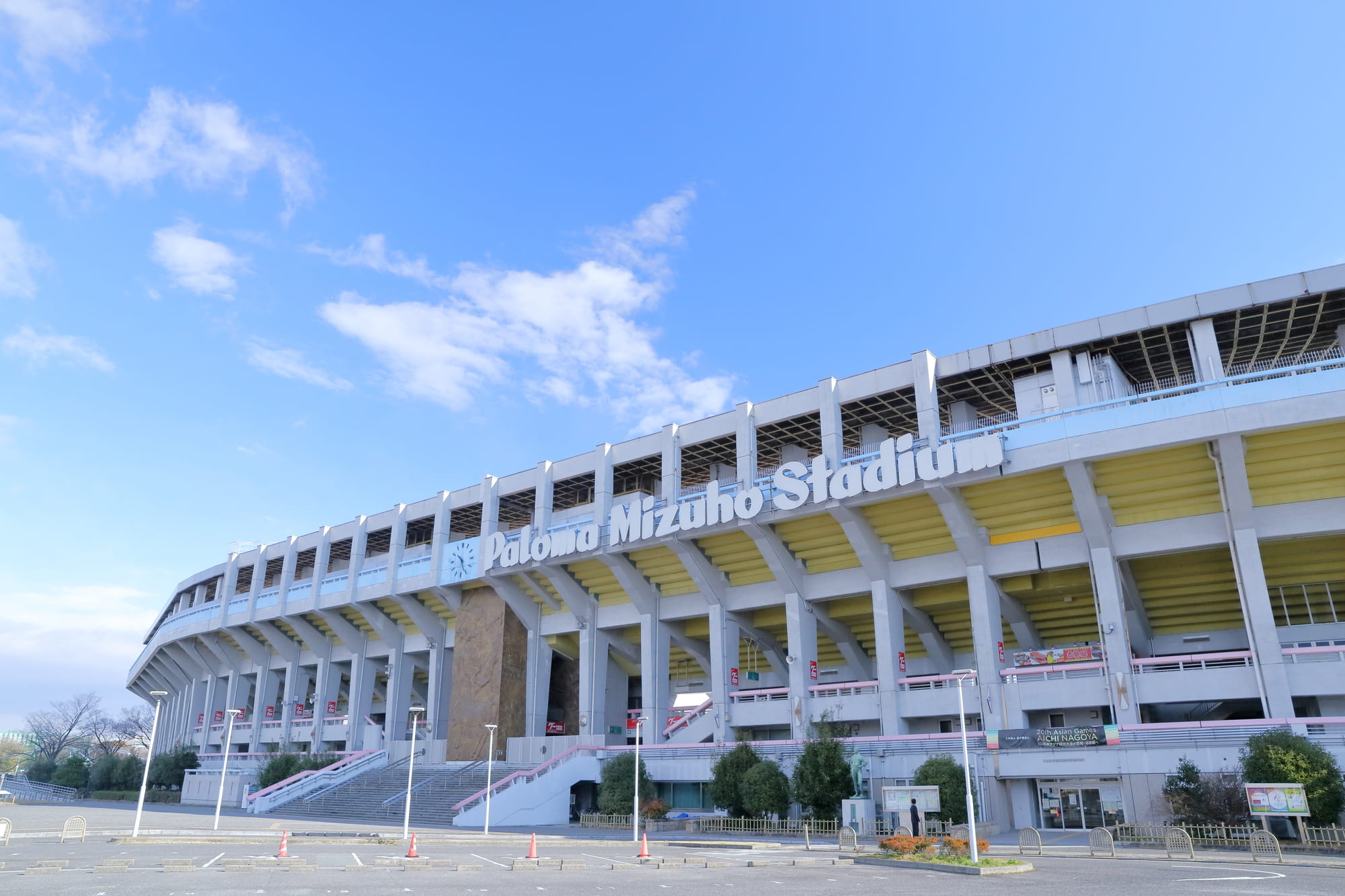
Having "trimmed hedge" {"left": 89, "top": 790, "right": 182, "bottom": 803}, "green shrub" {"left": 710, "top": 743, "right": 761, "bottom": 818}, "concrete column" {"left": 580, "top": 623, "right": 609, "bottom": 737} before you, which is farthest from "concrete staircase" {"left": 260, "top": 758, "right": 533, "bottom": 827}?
"trimmed hedge" {"left": 89, "top": 790, "right": 182, "bottom": 803}

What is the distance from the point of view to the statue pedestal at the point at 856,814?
32.7 meters

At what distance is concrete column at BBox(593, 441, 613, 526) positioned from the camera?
47.9 m

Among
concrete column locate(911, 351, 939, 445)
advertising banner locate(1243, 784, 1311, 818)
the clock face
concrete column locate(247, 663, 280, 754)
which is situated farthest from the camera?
concrete column locate(247, 663, 280, 754)

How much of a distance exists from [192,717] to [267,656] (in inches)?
746

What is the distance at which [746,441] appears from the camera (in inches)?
1704

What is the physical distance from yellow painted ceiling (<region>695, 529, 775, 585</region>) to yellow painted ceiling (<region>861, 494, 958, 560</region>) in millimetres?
6689

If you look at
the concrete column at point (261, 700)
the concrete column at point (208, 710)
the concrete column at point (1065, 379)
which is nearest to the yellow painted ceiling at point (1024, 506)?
the concrete column at point (1065, 379)

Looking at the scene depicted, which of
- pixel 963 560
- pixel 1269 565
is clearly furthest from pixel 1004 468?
pixel 1269 565

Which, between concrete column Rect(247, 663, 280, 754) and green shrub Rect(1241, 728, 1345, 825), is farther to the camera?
concrete column Rect(247, 663, 280, 754)

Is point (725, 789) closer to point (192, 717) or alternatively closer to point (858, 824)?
point (858, 824)

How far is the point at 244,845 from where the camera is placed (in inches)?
1069

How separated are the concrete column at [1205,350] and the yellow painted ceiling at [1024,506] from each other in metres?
6.40

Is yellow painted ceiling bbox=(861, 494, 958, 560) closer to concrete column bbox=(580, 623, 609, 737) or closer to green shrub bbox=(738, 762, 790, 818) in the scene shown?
green shrub bbox=(738, 762, 790, 818)

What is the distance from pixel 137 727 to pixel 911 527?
467ft
